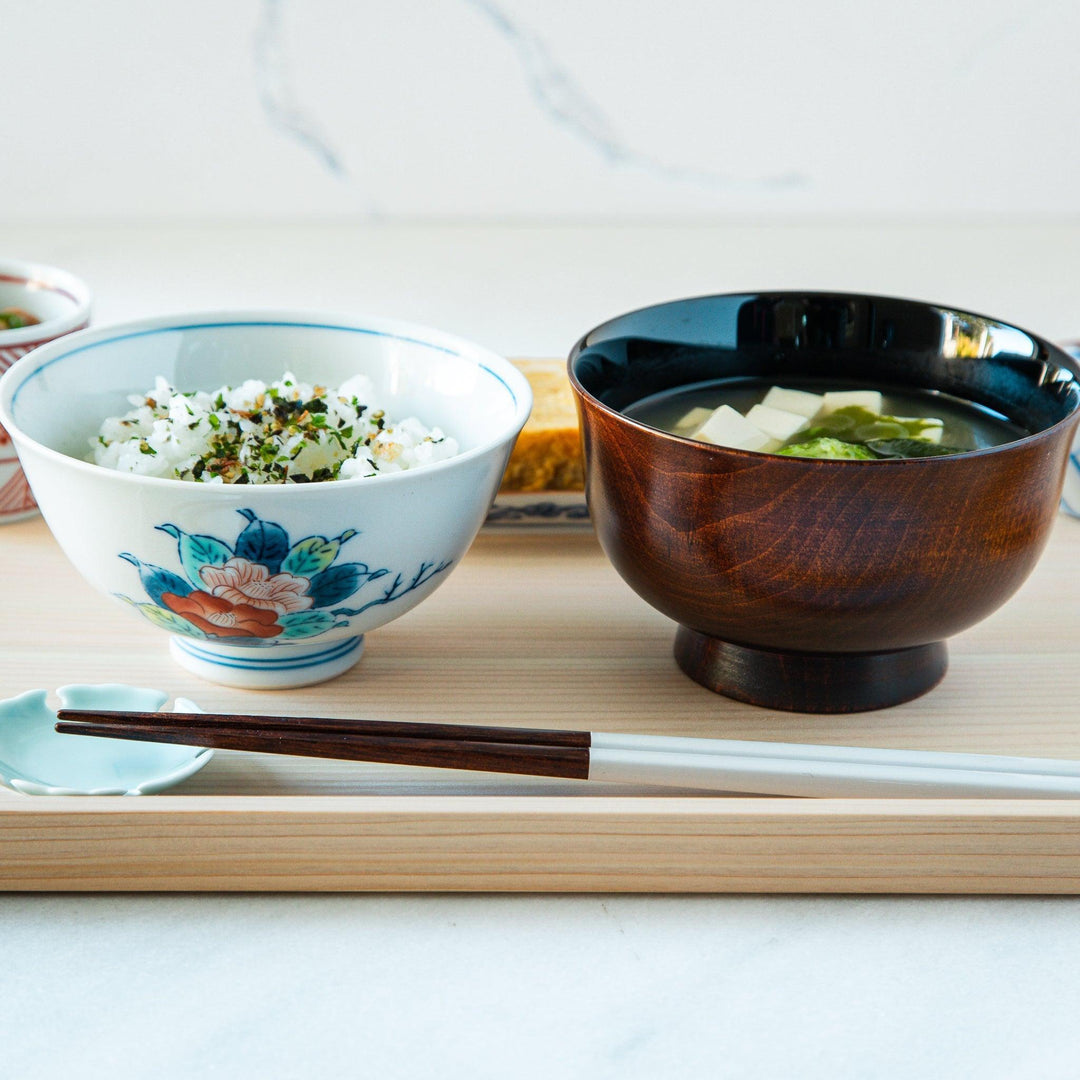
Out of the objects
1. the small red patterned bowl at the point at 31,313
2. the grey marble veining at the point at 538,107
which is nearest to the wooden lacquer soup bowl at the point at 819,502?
the small red patterned bowl at the point at 31,313

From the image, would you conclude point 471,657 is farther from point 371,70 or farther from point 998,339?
point 371,70

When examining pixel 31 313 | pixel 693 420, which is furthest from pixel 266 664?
pixel 31 313

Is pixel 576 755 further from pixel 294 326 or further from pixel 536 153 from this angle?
pixel 536 153

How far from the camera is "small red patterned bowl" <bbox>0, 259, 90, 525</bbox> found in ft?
3.79

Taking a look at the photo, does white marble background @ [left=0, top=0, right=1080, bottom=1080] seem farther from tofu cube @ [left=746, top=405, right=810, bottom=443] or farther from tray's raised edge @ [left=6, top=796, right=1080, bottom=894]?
tray's raised edge @ [left=6, top=796, right=1080, bottom=894]

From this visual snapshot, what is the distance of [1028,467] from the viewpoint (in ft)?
2.64

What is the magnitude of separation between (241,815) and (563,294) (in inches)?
53.2

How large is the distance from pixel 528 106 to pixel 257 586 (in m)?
1.79

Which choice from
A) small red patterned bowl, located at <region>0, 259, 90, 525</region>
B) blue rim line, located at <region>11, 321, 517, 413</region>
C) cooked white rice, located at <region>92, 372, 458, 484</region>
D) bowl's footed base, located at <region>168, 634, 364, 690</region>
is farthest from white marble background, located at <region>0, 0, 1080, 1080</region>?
bowl's footed base, located at <region>168, 634, 364, 690</region>

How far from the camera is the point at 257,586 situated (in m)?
0.84

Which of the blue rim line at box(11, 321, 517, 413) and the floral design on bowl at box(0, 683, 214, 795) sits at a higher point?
the blue rim line at box(11, 321, 517, 413)

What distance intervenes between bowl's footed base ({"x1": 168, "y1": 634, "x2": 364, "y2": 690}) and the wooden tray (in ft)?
0.04

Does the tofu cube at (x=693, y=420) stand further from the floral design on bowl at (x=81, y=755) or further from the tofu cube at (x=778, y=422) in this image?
the floral design on bowl at (x=81, y=755)

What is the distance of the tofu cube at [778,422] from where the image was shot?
3.14ft
